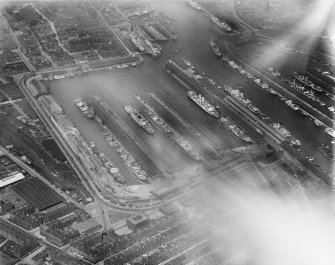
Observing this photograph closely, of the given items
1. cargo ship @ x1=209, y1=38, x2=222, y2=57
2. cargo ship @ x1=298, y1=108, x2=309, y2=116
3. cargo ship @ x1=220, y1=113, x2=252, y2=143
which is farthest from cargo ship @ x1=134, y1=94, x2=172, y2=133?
cargo ship @ x1=209, y1=38, x2=222, y2=57

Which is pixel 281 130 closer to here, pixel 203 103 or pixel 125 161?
pixel 203 103

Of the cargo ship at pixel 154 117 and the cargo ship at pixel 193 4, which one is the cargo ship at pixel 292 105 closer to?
the cargo ship at pixel 154 117

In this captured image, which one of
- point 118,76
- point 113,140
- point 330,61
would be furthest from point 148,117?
point 330,61

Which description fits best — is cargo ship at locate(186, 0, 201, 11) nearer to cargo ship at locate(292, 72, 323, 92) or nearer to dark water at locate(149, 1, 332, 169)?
dark water at locate(149, 1, 332, 169)

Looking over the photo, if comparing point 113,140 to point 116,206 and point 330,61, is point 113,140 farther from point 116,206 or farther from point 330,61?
point 330,61

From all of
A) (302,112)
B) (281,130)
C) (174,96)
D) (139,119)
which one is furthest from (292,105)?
(139,119)
